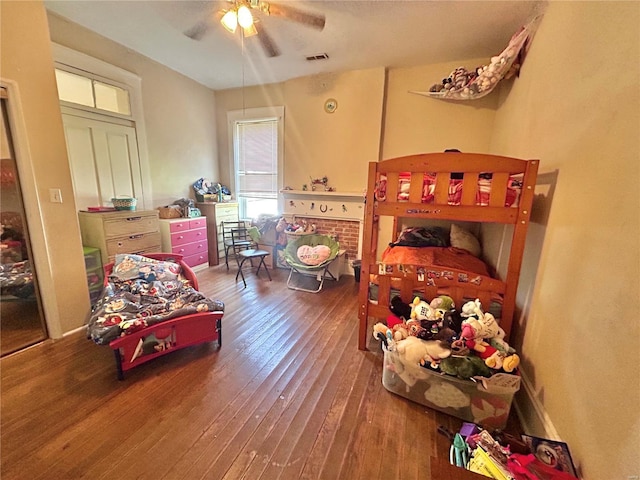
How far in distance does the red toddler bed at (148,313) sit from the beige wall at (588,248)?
215cm

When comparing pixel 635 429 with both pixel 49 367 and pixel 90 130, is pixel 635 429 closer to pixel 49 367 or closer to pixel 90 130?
pixel 49 367

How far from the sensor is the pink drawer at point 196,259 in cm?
391

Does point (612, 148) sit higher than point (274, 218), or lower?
higher

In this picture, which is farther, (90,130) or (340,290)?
(340,290)

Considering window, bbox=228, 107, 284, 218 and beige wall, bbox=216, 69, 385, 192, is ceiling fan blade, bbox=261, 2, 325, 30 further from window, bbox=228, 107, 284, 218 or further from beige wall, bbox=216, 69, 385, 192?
window, bbox=228, 107, 284, 218

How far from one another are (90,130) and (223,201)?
1834 millimetres

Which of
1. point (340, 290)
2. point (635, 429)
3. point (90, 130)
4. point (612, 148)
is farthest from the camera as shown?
point (340, 290)

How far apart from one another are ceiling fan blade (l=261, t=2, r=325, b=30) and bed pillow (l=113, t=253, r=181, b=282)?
2.31m

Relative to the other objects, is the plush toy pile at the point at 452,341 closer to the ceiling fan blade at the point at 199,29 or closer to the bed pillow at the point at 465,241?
the bed pillow at the point at 465,241

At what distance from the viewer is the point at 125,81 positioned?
327 centimetres

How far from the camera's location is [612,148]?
1.14 metres

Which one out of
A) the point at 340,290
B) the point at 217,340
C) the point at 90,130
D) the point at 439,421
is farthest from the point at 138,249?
the point at 439,421

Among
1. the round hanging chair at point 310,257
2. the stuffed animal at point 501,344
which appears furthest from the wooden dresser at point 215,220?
the stuffed animal at point 501,344

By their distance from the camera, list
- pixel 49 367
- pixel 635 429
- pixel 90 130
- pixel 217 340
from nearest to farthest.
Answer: pixel 635 429 → pixel 49 367 → pixel 217 340 → pixel 90 130
